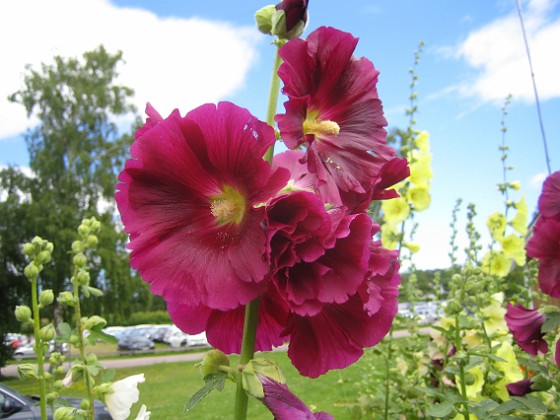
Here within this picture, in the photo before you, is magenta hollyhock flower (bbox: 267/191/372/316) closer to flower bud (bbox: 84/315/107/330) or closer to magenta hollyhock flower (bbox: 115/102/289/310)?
magenta hollyhock flower (bbox: 115/102/289/310)

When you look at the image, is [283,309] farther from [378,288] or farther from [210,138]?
[210,138]

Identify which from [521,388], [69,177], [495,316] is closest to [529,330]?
[521,388]

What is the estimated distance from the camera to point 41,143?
58.6 feet

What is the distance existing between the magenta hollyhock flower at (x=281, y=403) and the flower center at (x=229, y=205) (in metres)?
0.21

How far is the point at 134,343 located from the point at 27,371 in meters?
27.8

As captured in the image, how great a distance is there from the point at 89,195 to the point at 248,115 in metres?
18.5

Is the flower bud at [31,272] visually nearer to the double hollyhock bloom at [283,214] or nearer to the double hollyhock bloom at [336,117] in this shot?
the double hollyhock bloom at [283,214]

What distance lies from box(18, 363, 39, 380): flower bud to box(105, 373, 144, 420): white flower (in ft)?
0.58

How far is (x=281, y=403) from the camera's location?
2.10 ft

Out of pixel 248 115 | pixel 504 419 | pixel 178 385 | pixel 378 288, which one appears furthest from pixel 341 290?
pixel 178 385

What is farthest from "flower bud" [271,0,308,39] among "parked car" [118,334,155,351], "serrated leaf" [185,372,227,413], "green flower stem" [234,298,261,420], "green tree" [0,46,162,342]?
"parked car" [118,334,155,351]

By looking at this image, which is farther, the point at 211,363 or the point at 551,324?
the point at 551,324

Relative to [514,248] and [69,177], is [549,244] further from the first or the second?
[69,177]

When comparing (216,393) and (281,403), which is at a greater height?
(281,403)
